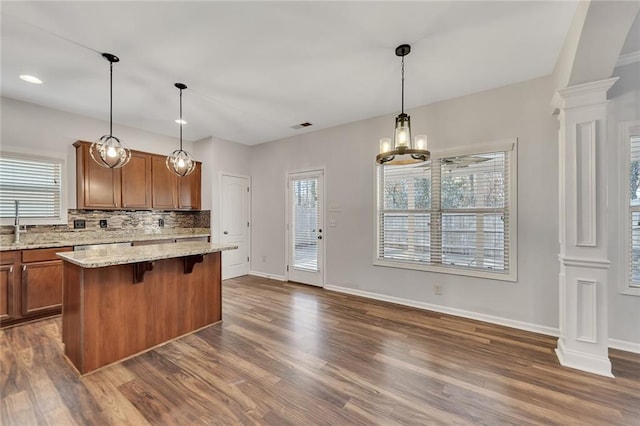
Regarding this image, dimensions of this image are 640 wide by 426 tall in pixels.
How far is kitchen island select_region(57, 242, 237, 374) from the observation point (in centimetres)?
229

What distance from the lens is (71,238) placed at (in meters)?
4.04

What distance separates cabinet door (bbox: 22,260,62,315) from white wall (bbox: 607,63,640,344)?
628cm

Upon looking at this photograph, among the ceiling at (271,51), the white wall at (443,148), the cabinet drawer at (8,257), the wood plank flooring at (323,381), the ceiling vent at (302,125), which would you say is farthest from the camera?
the ceiling vent at (302,125)

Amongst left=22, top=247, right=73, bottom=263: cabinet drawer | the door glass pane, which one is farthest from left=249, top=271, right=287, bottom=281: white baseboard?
left=22, top=247, right=73, bottom=263: cabinet drawer

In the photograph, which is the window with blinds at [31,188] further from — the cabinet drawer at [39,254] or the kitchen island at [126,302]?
the kitchen island at [126,302]

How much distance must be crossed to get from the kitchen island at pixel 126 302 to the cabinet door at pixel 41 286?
126cm

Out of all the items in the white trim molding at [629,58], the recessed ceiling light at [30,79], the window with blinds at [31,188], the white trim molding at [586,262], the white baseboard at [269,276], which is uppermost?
the recessed ceiling light at [30,79]

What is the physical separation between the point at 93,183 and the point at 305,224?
10.9 feet

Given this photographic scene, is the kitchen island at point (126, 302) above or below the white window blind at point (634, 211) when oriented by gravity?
below

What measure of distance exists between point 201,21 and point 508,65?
295 centimetres

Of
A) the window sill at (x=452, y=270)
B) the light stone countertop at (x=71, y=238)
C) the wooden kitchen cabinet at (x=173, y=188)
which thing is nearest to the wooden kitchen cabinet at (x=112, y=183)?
the wooden kitchen cabinet at (x=173, y=188)

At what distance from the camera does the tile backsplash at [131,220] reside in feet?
13.0

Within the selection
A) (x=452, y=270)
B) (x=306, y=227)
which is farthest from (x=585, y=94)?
(x=306, y=227)

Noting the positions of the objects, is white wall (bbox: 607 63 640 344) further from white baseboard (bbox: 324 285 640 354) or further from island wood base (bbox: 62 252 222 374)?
island wood base (bbox: 62 252 222 374)
